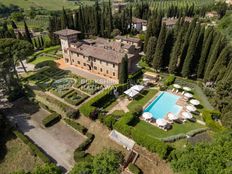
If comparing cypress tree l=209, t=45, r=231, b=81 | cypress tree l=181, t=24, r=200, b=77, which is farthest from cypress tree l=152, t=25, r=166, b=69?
cypress tree l=209, t=45, r=231, b=81

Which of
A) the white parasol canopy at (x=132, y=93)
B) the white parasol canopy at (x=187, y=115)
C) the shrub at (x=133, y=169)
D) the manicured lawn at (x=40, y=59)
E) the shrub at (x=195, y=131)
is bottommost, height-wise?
the shrub at (x=133, y=169)

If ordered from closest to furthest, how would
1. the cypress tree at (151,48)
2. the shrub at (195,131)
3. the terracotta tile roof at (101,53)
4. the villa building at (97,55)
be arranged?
the shrub at (195,131) < the terracotta tile roof at (101,53) < the villa building at (97,55) < the cypress tree at (151,48)

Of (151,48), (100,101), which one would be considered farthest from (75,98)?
(151,48)

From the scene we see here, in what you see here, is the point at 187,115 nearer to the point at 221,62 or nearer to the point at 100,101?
the point at 221,62

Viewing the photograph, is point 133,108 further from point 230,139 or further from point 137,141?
point 230,139

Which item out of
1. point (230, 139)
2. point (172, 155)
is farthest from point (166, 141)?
point (230, 139)

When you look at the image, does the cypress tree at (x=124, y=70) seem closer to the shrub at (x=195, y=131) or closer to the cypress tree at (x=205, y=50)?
the cypress tree at (x=205, y=50)

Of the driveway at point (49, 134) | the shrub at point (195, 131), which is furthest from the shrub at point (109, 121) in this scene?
the shrub at point (195, 131)
